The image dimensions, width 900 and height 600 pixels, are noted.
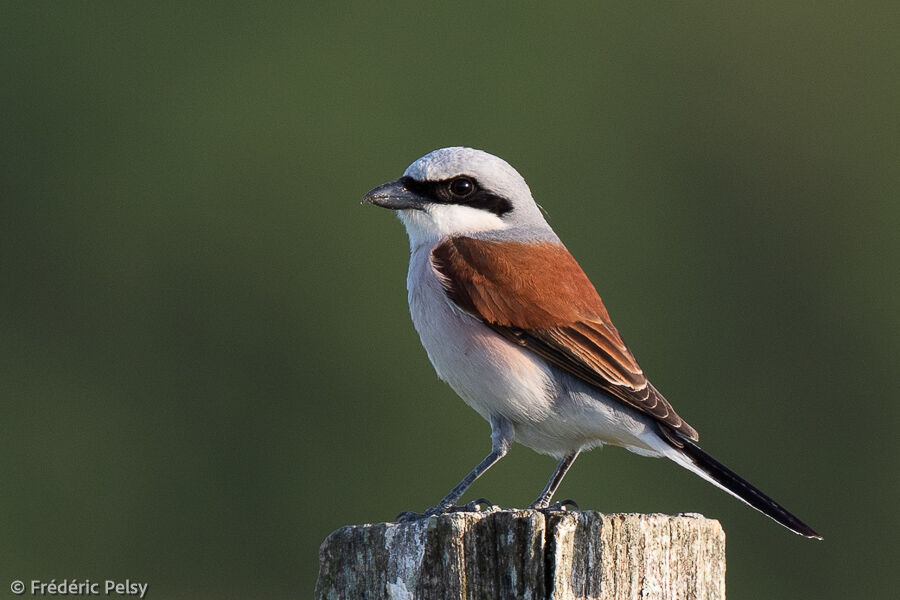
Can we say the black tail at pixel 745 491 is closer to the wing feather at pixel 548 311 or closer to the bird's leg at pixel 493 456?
the wing feather at pixel 548 311

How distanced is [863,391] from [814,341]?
23.3 inches

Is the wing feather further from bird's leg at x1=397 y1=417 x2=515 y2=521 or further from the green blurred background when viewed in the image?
the green blurred background

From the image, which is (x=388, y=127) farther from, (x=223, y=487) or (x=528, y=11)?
(x=223, y=487)

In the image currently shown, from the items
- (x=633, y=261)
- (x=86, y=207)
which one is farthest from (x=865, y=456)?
(x=86, y=207)

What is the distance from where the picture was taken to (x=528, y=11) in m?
15.0

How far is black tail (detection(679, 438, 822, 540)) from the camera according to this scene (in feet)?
12.5

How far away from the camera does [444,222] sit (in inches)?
192

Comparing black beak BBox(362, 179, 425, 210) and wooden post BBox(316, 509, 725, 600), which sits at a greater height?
black beak BBox(362, 179, 425, 210)

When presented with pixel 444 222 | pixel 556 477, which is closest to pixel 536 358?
pixel 556 477

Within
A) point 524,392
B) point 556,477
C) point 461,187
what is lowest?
point 556,477

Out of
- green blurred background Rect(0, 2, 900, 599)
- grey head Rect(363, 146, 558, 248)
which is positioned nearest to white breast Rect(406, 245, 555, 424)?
grey head Rect(363, 146, 558, 248)

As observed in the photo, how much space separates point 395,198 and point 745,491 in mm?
1646

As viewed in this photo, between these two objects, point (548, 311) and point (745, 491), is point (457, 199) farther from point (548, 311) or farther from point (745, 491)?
point (745, 491)

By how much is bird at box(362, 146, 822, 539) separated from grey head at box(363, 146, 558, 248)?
121mm
